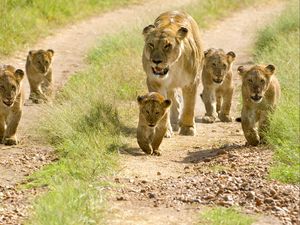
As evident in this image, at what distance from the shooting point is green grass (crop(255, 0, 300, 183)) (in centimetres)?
868

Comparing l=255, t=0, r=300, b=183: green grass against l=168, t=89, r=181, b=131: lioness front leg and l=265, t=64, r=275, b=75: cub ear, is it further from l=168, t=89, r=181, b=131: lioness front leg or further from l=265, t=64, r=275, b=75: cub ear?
l=168, t=89, r=181, b=131: lioness front leg

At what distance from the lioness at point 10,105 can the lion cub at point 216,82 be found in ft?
9.22

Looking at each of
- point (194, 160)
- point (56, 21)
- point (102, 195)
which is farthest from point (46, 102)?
point (56, 21)

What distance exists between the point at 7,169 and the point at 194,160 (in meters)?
1.97

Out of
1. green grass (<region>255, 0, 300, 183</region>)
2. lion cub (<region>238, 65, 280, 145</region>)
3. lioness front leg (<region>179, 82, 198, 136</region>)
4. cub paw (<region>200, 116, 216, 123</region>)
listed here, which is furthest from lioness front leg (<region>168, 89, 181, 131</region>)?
lion cub (<region>238, 65, 280, 145</region>)

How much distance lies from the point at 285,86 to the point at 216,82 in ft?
2.92

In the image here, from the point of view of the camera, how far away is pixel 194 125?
11.9 meters

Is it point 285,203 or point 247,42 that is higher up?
point 247,42

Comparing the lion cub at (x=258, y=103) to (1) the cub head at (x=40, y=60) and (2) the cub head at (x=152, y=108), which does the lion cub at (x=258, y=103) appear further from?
(1) the cub head at (x=40, y=60)

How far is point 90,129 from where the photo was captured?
10.5 meters

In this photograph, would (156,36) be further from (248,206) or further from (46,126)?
(248,206)

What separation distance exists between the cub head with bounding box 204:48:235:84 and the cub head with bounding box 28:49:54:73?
7.50 ft

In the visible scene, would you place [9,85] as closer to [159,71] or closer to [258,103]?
[159,71]

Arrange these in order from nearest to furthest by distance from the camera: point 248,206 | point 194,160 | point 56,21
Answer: point 248,206 → point 194,160 → point 56,21
